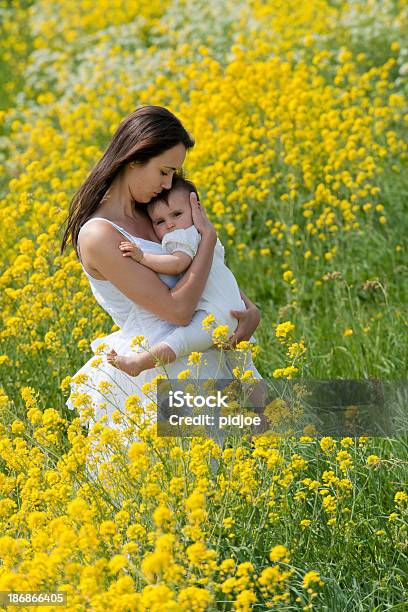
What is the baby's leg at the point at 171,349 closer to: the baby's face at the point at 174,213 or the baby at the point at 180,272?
the baby at the point at 180,272

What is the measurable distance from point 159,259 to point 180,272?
0.36 ft

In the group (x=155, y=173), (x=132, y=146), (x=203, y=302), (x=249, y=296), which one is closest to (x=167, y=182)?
(x=155, y=173)

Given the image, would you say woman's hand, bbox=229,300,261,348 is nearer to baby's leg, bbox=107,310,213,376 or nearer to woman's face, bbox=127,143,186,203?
baby's leg, bbox=107,310,213,376

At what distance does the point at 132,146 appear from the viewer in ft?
10.8

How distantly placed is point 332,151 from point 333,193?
361 millimetres

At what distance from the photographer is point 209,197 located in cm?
614

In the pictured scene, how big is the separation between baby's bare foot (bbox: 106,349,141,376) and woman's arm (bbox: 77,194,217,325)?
176 mm

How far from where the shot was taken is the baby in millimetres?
3246

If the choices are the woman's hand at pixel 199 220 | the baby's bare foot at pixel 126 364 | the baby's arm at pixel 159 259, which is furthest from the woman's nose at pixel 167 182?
the baby's bare foot at pixel 126 364

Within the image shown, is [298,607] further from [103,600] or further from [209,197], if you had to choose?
[209,197]

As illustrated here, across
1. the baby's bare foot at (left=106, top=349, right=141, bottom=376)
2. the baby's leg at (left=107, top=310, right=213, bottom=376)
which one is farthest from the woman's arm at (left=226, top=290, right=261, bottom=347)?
the baby's bare foot at (left=106, top=349, right=141, bottom=376)

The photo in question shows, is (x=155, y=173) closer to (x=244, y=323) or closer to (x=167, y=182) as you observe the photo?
(x=167, y=182)

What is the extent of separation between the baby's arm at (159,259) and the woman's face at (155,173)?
22 centimetres

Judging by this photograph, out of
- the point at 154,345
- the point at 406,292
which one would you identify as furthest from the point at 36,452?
the point at 406,292
